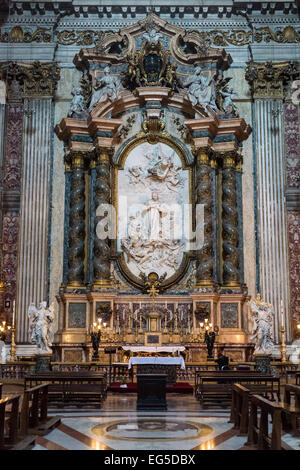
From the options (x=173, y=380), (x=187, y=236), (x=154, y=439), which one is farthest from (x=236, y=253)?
(x=154, y=439)

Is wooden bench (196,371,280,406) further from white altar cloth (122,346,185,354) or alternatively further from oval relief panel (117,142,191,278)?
oval relief panel (117,142,191,278)

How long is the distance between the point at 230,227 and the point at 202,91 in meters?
4.51

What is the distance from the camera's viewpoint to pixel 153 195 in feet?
67.1

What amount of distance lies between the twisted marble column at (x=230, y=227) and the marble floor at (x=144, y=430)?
797cm

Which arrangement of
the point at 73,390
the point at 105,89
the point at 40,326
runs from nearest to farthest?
the point at 73,390
the point at 40,326
the point at 105,89

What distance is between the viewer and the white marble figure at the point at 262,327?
1764cm

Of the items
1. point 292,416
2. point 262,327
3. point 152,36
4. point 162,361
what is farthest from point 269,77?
point 292,416

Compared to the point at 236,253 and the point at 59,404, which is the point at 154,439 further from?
the point at 236,253

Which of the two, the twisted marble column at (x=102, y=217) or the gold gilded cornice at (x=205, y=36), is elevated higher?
the gold gilded cornice at (x=205, y=36)

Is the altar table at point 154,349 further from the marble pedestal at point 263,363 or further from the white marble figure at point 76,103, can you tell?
the white marble figure at point 76,103

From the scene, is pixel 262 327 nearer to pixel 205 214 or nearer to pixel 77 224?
pixel 205 214

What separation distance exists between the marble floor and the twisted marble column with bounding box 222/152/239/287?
26.2ft

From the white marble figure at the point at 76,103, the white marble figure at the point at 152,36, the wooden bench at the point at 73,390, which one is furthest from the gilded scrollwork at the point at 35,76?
the wooden bench at the point at 73,390

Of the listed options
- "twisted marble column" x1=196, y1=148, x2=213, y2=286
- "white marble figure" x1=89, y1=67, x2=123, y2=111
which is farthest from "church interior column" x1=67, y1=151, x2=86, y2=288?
"twisted marble column" x1=196, y1=148, x2=213, y2=286
